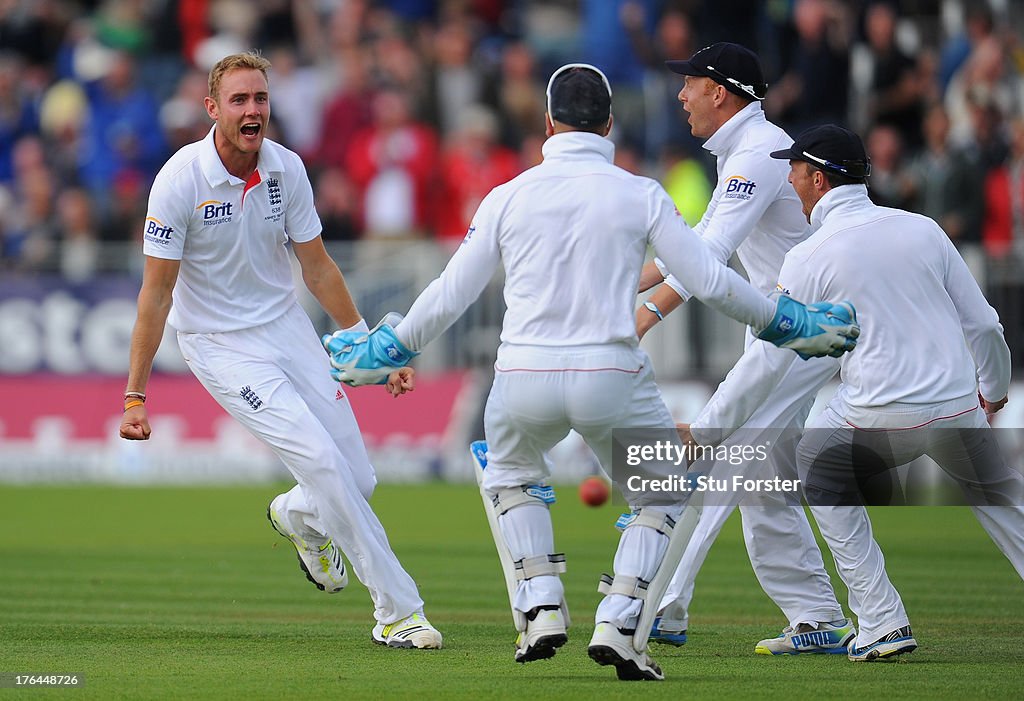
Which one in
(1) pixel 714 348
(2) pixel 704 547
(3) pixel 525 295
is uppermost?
(3) pixel 525 295

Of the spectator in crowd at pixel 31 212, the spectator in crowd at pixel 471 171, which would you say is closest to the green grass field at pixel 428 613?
the spectator in crowd at pixel 471 171

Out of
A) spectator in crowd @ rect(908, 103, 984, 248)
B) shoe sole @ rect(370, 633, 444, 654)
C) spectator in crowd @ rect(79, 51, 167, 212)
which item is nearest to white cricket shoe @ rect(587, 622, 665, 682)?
shoe sole @ rect(370, 633, 444, 654)

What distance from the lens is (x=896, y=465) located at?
829 centimetres

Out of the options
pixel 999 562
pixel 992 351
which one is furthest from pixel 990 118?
pixel 992 351

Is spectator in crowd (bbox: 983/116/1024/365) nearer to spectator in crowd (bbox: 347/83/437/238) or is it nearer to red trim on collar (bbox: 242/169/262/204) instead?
spectator in crowd (bbox: 347/83/437/238)

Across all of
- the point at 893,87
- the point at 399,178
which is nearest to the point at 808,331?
the point at 893,87

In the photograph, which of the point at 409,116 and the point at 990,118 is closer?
the point at 990,118

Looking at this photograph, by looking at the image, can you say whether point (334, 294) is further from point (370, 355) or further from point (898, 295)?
point (898, 295)

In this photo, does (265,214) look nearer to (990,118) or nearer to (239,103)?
(239,103)

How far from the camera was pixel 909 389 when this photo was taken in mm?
8039

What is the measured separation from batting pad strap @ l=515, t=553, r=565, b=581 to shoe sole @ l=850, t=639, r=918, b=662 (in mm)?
1764

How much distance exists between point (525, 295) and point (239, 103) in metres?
2.54

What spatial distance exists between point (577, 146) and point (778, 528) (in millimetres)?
2649

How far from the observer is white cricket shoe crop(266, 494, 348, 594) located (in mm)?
9484
